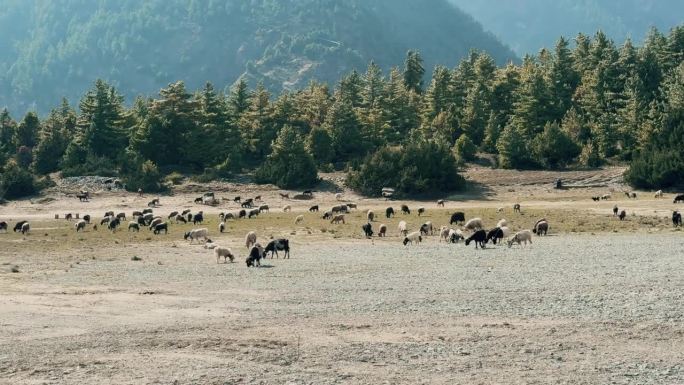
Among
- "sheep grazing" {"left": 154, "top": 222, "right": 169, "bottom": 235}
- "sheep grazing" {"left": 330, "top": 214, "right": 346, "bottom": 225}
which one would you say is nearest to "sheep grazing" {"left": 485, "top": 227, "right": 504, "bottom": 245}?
"sheep grazing" {"left": 330, "top": 214, "right": 346, "bottom": 225}

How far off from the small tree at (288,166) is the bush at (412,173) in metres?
5.51

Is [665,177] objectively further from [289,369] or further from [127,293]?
[289,369]

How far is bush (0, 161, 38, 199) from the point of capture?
275 feet

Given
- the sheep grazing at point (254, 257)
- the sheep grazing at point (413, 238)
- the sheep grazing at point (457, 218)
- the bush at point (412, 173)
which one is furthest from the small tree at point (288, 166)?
the sheep grazing at point (254, 257)

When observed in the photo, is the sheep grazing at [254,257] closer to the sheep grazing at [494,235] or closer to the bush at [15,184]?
the sheep grazing at [494,235]

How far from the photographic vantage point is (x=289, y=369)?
17203 millimetres

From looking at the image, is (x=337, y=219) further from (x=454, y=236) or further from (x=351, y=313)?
(x=351, y=313)

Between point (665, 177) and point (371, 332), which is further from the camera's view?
point (665, 177)

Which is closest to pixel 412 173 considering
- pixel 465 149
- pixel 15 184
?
pixel 465 149

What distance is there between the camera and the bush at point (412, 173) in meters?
82.4

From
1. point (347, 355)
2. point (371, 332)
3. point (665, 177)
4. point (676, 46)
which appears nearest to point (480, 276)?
point (371, 332)

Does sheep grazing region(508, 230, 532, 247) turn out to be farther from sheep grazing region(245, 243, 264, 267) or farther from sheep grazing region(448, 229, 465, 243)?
sheep grazing region(245, 243, 264, 267)

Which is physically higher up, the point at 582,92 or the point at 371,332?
the point at 582,92

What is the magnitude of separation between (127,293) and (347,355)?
39.6 ft
